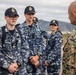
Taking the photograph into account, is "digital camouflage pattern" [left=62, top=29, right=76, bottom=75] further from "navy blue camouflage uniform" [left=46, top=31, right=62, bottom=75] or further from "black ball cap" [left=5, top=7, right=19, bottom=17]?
"navy blue camouflage uniform" [left=46, top=31, right=62, bottom=75]

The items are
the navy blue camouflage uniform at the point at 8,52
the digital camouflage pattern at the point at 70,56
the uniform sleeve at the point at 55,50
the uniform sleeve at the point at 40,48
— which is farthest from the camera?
the uniform sleeve at the point at 55,50

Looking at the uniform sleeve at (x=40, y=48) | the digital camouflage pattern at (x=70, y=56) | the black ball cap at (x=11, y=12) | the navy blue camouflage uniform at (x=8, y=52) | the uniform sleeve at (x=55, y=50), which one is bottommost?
the uniform sleeve at (x=55, y=50)

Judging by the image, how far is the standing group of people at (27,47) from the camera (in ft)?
23.4

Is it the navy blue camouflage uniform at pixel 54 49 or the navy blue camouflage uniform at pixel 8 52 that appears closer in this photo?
the navy blue camouflage uniform at pixel 8 52

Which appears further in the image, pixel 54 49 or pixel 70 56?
pixel 54 49

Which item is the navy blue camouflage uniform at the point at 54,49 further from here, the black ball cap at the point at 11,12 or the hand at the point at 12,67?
the hand at the point at 12,67

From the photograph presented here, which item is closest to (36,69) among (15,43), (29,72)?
(29,72)

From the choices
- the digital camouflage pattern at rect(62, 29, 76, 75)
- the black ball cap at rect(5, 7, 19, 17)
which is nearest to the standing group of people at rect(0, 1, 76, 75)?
the black ball cap at rect(5, 7, 19, 17)

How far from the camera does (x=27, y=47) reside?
8.19m

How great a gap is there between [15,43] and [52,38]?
2.68 m

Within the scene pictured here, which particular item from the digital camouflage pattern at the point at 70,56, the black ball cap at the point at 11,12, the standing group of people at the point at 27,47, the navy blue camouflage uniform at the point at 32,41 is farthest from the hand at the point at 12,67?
the digital camouflage pattern at the point at 70,56

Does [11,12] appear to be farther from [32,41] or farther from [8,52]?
[32,41]

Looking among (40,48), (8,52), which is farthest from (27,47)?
(8,52)

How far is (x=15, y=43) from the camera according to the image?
7223 mm
